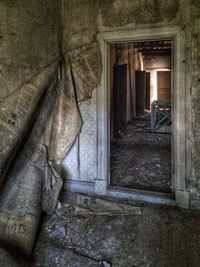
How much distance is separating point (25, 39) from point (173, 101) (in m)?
1.91

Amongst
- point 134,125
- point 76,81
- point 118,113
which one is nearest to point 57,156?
point 76,81

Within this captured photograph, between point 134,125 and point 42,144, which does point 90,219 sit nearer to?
point 42,144

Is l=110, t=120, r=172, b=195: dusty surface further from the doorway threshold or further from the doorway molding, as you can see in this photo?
the doorway molding

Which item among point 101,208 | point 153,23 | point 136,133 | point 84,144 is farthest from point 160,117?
point 101,208

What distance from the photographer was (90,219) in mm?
3215

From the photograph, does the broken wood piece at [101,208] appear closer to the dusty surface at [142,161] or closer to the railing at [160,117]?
the dusty surface at [142,161]

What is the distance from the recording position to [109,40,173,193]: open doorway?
4.47 metres

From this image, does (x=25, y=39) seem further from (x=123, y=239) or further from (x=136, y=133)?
(x=136, y=133)

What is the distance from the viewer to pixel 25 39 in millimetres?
2941

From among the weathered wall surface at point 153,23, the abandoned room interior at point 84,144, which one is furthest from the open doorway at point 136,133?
the weathered wall surface at point 153,23

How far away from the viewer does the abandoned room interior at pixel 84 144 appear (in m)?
2.58

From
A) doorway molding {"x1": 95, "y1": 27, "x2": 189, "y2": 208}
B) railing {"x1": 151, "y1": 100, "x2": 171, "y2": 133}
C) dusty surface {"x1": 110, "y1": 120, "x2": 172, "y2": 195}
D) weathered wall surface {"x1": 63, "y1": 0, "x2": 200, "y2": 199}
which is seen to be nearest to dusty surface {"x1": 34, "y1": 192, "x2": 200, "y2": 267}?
doorway molding {"x1": 95, "y1": 27, "x2": 189, "y2": 208}

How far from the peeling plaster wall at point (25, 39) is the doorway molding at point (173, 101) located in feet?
2.24

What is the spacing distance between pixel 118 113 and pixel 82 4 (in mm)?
4276
